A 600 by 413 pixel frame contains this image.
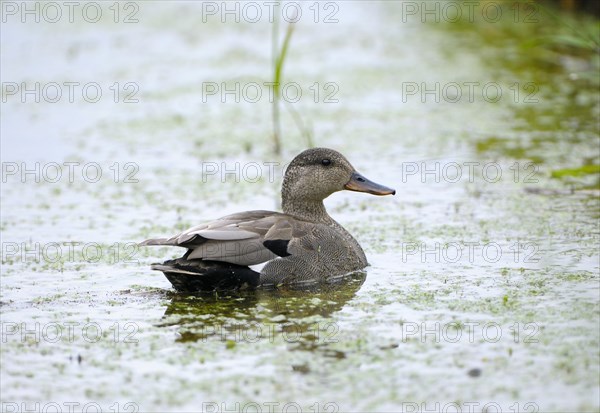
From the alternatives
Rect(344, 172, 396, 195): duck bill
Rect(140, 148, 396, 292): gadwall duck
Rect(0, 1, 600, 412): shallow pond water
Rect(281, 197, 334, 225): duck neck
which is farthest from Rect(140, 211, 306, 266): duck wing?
Rect(344, 172, 396, 195): duck bill

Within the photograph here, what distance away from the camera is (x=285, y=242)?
708 cm

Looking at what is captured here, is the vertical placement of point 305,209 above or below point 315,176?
below

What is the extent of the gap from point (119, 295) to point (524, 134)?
18.7 feet

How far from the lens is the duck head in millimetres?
7730

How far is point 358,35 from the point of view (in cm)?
1666

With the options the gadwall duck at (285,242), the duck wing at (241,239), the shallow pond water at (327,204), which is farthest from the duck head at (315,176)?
the shallow pond water at (327,204)

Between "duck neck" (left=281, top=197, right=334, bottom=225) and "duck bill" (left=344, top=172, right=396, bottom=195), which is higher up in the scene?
"duck bill" (left=344, top=172, right=396, bottom=195)

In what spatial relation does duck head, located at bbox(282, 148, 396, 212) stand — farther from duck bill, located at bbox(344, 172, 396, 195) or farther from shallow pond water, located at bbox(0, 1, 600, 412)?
shallow pond water, located at bbox(0, 1, 600, 412)

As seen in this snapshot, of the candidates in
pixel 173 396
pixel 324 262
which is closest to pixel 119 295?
pixel 324 262

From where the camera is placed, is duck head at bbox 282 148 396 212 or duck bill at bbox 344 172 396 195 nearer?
duck head at bbox 282 148 396 212

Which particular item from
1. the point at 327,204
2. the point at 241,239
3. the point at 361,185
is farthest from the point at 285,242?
the point at 327,204

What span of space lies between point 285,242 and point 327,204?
2.57m

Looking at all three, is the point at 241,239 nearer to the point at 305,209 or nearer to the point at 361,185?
the point at 305,209

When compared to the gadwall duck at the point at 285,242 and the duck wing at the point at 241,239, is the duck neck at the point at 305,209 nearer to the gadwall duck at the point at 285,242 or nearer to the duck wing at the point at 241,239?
the gadwall duck at the point at 285,242
